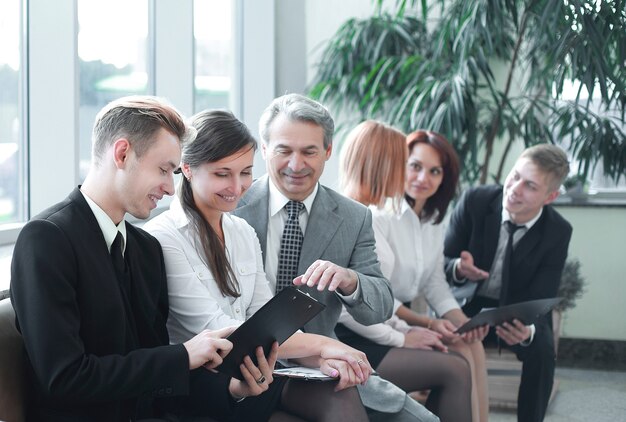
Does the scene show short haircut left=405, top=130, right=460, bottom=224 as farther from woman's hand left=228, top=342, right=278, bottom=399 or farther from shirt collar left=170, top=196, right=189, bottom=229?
woman's hand left=228, top=342, right=278, bottom=399

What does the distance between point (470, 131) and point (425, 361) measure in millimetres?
2040

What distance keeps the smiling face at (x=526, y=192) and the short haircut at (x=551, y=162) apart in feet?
0.05

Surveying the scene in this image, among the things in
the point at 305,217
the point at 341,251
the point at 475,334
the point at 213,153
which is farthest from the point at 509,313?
the point at 213,153

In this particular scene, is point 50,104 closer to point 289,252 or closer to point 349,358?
point 289,252

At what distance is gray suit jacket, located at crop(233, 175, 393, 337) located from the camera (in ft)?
8.83

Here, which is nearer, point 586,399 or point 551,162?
point 551,162

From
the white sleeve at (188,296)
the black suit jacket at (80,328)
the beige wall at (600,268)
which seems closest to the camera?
the black suit jacket at (80,328)

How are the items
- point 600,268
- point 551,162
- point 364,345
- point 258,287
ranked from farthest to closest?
1. point 600,268
2. point 551,162
3. point 364,345
4. point 258,287

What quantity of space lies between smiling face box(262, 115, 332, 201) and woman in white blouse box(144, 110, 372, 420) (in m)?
0.36

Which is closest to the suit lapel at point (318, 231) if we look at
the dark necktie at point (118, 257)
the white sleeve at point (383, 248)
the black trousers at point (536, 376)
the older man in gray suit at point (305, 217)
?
the older man in gray suit at point (305, 217)

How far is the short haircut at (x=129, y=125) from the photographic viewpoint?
1.93m

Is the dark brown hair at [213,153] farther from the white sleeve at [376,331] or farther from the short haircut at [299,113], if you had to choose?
the white sleeve at [376,331]

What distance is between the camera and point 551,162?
3.85m

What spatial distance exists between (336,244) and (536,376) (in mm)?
1320
